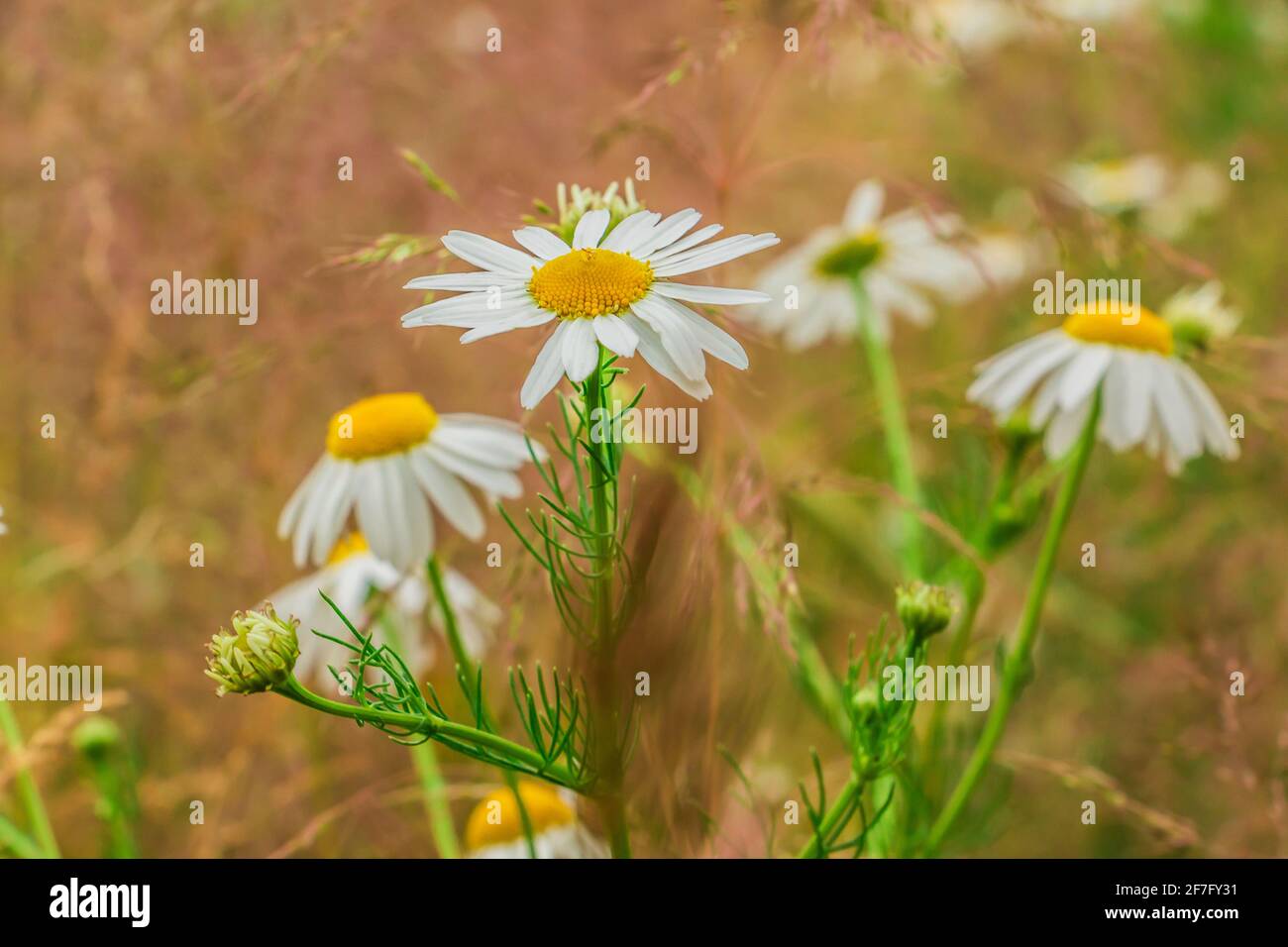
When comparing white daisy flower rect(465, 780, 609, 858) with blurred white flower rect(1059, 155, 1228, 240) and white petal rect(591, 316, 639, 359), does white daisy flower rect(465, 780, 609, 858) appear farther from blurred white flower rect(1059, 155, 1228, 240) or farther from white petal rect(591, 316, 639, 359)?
blurred white flower rect(1059, 155, 1228, 240)

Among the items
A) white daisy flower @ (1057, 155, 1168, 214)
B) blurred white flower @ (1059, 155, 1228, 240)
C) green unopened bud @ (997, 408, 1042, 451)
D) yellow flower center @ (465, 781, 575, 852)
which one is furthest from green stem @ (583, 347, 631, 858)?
blurred white flower @ (1059, 155, 1228, 240)

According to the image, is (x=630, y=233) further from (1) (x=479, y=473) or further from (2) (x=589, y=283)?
(1) (x=479, y=473)

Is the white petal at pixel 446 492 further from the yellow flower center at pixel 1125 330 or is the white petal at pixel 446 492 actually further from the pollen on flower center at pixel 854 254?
the pollen on flower center at pixel 854 254

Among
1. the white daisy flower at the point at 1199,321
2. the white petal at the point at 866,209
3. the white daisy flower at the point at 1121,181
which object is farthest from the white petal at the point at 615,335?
the white daisy flower at the point at 1121,181

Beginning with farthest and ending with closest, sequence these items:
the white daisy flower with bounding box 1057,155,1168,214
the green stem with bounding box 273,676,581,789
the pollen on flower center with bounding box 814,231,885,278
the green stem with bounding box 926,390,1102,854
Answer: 1. the white daisy flower with bounding box 1057,155,1168,214
2. the pollen on flower center with bounding box 814,231,885,278
3. the green stem with bounding box 926,390,1102,854
4. the green stem with bounding box 273,676,581,789
